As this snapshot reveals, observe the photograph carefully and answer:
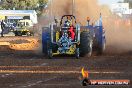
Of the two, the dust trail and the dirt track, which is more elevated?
the dust trail

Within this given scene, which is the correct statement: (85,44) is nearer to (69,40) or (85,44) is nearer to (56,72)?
(69,40)

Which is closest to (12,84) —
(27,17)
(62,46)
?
(62,46)

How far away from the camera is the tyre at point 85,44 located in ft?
65.0

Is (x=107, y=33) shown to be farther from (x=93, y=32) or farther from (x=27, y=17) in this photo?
(x=27, y=17)

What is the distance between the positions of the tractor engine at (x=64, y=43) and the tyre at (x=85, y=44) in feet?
1.75

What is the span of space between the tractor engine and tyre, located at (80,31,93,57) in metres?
0.53

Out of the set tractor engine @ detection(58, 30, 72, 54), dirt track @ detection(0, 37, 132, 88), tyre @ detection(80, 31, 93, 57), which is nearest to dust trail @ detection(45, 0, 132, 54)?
tyre @ detection(80, 31, 93, 57)

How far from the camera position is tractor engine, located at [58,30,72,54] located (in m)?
19.7

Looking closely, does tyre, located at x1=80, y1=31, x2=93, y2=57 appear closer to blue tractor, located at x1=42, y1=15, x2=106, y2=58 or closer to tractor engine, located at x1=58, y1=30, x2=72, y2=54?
blue tractor, located at x1=42, y1=15, x2=106, y2=58

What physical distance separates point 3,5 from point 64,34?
87.6 metres

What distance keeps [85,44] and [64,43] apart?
2.96ft

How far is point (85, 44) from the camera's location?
781 inches

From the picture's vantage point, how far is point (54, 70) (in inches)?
575

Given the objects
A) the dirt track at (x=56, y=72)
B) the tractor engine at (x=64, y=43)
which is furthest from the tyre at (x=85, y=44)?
the dirt track at (x=56, y=72)
